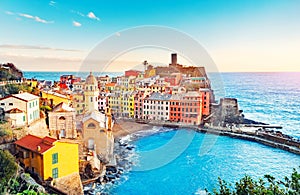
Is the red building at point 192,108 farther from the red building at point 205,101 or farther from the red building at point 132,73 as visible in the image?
the red building at point 132,73

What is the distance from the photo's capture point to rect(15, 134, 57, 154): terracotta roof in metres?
6.32

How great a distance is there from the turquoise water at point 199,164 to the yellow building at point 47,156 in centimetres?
189

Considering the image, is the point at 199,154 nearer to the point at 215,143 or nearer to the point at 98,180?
the point at 215,143

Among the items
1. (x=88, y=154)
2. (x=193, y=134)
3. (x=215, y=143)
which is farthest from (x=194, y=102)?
(x=88, y=154)

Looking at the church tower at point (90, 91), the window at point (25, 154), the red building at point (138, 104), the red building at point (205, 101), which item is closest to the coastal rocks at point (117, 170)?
the window at point (25, 154)

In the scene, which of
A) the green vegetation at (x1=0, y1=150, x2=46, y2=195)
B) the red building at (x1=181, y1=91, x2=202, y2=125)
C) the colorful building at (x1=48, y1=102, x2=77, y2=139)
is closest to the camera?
the green vegetation at (x1=0, y1=150, x2=46, y2=195)

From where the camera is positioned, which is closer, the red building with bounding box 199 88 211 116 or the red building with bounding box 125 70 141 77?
the red building with bounding box 199 88 211 116

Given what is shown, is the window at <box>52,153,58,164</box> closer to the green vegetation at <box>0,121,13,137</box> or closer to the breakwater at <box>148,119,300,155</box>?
the green vegetation at <box>0,121,13,137</box>

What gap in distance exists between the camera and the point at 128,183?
842 centimetres

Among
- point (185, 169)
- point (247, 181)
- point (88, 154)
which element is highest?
point (247, 181)

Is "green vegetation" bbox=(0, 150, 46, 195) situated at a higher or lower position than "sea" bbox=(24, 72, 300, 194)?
higher

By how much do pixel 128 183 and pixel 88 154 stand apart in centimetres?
174

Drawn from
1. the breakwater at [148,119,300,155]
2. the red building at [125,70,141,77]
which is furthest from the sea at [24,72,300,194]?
the red building at [125,70,141,77]

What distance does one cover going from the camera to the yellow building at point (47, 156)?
6.22m
